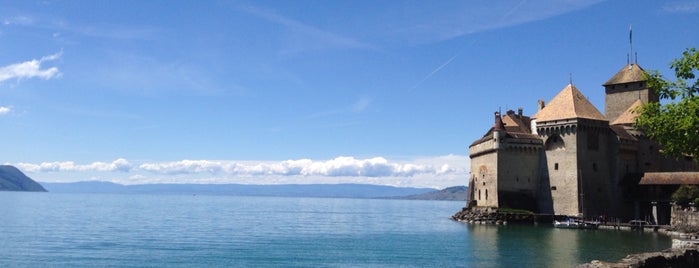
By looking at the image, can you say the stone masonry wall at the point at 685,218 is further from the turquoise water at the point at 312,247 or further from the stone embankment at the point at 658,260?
the stone embankment at the point at 658,260

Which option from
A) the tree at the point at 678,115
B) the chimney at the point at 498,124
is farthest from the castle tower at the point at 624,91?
the tree at the point at 678,115

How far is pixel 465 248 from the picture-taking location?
49250 millimetres

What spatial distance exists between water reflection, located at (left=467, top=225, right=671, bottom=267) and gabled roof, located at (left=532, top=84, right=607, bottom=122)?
13429 mm

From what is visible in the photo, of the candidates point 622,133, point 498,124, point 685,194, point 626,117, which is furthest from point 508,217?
point 626,117

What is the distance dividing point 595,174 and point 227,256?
1846 inches

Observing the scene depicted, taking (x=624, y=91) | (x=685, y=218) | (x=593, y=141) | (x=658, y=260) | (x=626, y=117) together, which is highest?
(x=624, y=91)

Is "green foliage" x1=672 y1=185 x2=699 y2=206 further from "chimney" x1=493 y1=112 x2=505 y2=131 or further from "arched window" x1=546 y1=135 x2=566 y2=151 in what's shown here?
"chimney" x1=493 y1=112 x2=505 y2=131

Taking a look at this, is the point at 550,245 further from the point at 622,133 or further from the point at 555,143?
the point at 622,133

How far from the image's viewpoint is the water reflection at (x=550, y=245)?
41.1 m

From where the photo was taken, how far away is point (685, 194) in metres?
65.8

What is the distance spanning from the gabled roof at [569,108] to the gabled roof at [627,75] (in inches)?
374

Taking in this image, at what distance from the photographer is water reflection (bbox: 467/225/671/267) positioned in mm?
41088

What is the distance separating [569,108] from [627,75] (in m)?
14.4

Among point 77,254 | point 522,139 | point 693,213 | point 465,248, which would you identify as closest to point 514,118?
point 522,139
